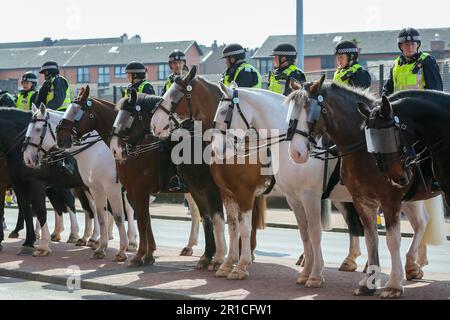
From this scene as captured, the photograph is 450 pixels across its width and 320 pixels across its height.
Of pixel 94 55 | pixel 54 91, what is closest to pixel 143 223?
pixel 54 91

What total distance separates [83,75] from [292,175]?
98982 millimetres

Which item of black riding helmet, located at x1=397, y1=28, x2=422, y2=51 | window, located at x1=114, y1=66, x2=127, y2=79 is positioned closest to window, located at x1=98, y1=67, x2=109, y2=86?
window, located at x1=114, y1=66, x2=127, y2=79

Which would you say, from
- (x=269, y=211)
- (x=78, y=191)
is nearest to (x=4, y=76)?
(x=269, y=211)

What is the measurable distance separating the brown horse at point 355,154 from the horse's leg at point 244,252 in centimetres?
204

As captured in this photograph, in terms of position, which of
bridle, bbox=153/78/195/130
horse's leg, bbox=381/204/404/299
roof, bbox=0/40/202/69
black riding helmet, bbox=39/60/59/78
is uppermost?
roof, bbox=0/40/202/69

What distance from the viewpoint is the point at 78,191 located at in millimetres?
16984

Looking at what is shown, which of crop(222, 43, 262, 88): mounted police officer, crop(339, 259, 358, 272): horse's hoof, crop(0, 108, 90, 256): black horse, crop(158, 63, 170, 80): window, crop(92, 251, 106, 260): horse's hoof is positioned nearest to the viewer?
crop(339, 259, 358, 272): horse's hoof

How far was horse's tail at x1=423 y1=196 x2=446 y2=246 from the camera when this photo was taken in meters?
12.4

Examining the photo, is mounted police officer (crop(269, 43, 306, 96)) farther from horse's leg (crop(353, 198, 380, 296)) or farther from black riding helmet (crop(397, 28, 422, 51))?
horse's leg (crop(353, 198, 380, 296))

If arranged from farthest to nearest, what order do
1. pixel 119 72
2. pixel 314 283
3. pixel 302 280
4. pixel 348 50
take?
pixel 119 72 → pixel 348 50 → pixel 302 280 → pixel 314 283

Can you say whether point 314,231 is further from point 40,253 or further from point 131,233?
point 40,253

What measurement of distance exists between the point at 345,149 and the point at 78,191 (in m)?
8.06

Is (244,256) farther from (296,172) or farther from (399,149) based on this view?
(399,149)

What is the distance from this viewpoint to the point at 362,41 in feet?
329
